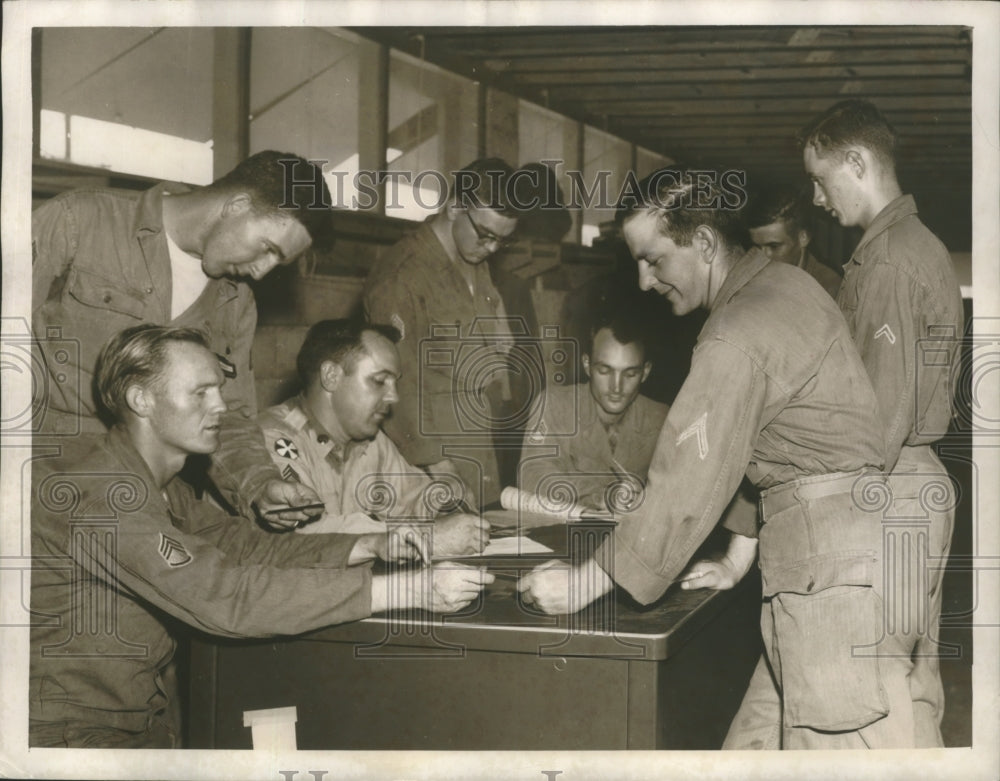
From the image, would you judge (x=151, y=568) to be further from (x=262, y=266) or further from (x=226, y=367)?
(x=262, y=266)

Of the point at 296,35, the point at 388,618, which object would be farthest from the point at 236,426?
the point at 296,35

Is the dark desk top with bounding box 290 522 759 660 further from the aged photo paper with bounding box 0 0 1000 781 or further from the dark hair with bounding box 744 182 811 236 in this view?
the dark hair with bounding box 744 182 811 236

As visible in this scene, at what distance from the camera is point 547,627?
2.15 meters

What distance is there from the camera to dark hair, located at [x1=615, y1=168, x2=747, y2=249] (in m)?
2.35

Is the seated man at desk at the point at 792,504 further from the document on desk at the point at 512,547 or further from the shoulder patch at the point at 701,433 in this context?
the document on desk at the point at 512,547

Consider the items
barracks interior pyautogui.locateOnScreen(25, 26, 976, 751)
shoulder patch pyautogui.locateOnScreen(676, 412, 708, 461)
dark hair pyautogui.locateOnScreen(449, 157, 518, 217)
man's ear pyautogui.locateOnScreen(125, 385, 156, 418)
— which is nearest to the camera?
shoulder patch pyautogui.locateOnScreen(676, 412, 708, 461)

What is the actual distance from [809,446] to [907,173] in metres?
0.80

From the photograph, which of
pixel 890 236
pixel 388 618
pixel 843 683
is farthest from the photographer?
pixel 890 236

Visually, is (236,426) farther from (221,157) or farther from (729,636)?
(729,636)

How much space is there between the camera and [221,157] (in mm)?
2445

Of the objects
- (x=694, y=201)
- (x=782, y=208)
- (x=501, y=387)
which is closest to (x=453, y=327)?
(x=501, y=387)

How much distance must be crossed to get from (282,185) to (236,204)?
0.41 ft

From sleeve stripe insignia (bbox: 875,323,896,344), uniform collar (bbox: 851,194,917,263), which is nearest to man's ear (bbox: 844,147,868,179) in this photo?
uniform collar (bbox: 851,194,917,263)

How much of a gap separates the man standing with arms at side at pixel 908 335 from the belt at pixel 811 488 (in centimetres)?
21
